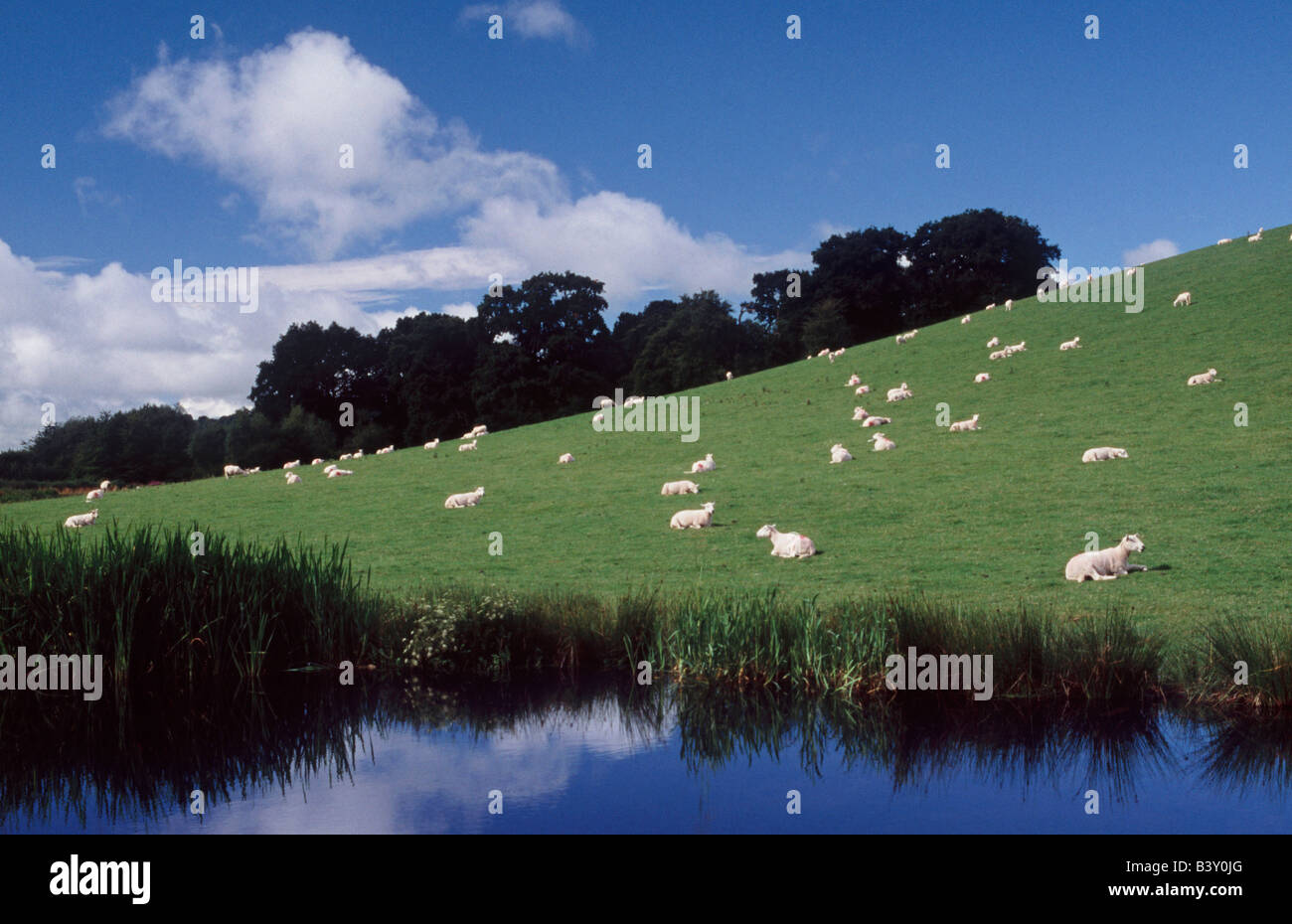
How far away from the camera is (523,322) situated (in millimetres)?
83812

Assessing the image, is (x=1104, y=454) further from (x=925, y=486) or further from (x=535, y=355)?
(x=535, y=355)

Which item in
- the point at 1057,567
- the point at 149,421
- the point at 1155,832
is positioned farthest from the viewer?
the point at 149,421

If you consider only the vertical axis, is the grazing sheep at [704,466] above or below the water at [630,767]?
above

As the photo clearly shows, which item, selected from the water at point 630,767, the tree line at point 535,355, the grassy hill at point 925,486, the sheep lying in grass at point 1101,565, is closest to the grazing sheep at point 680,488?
the grassy hill at point 925,486

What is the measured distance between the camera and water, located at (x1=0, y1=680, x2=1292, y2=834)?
348 inches

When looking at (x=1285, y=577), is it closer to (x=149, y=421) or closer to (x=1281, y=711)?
(x=1281, y=711)

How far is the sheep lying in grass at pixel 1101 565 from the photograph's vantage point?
16.4 metres

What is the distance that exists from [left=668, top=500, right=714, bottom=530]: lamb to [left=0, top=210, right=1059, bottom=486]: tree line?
5333 cm

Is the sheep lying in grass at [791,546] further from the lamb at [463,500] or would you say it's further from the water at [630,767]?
the lamb at [463,500]

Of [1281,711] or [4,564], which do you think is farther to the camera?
[4,564]

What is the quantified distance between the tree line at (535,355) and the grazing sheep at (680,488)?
48.9 metres

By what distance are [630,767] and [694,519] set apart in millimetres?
13336
